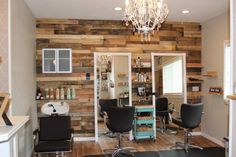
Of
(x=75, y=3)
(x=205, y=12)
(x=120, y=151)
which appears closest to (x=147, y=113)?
(x=120, y=151)

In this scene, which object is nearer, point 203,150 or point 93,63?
point 203,150

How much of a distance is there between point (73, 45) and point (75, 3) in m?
1.26

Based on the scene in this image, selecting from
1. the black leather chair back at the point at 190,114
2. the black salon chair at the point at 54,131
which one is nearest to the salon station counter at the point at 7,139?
the black salon chair at the point at 54,131

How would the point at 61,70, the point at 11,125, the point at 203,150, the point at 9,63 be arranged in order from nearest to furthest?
the point at 11,125 < the point at 9,63 < the point at 203,150 < the point at 61,70

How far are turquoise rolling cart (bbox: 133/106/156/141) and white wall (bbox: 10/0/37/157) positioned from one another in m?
2.12

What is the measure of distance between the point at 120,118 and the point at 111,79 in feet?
4.74

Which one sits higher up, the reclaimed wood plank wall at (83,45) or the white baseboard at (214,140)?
the reclaimed wood plank wall at (83,45)

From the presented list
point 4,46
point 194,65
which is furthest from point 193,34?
point 4,46

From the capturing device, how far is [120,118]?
4008 mm

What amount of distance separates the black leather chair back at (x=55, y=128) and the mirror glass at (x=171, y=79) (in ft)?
7.48

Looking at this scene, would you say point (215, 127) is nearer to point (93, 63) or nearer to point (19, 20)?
point (93, 63)

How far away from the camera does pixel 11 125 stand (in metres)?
1.91

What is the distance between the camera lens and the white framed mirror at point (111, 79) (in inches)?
204

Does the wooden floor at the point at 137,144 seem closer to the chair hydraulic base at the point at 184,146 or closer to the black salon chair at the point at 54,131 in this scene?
the chair hydraulic base at the point at 184,146
